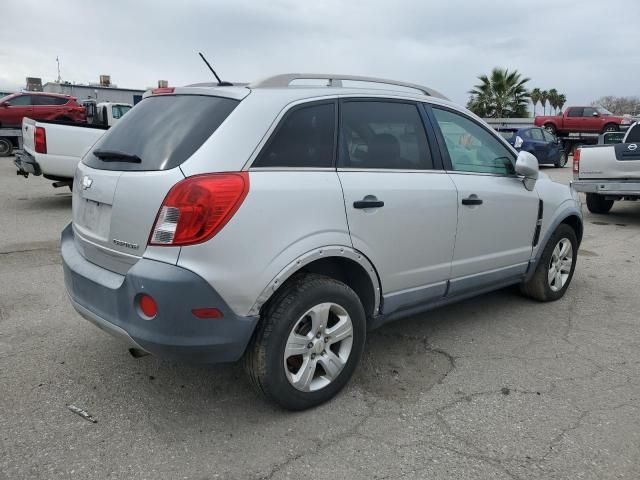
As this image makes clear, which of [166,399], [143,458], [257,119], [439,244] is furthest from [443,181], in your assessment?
[143,458]

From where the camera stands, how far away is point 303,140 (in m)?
2.89

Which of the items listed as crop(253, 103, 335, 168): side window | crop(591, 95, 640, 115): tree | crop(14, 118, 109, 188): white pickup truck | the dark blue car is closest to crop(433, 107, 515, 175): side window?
crop(253, 103, 335, 168): side window

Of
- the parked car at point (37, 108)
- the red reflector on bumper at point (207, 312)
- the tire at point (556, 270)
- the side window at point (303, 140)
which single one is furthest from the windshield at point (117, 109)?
the red reflector on bumper at point (207, 312)

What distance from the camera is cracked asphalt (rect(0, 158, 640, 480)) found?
249cm

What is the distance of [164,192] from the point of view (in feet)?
8.25

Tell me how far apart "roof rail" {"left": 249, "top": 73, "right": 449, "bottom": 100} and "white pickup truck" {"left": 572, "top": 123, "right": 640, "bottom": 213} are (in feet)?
19.8

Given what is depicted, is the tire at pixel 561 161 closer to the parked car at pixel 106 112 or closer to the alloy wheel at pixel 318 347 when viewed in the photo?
the parked car at pixel 106 112

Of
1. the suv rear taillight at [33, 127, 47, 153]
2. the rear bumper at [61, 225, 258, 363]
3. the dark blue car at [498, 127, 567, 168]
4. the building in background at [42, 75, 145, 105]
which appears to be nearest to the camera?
the rear bumper at [61, 225, 258, 363]

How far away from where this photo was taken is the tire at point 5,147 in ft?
61.6

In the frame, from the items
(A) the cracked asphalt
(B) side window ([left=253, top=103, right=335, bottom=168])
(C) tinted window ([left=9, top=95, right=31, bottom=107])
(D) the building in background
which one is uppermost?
(D) the building in background

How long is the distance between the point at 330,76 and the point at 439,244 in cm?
125

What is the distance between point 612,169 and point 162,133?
319 inches

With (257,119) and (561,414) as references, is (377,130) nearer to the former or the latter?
(257,119)

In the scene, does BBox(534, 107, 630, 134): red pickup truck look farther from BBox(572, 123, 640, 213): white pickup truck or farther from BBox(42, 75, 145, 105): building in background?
BBox(42, 75, 145, 105): building in background
